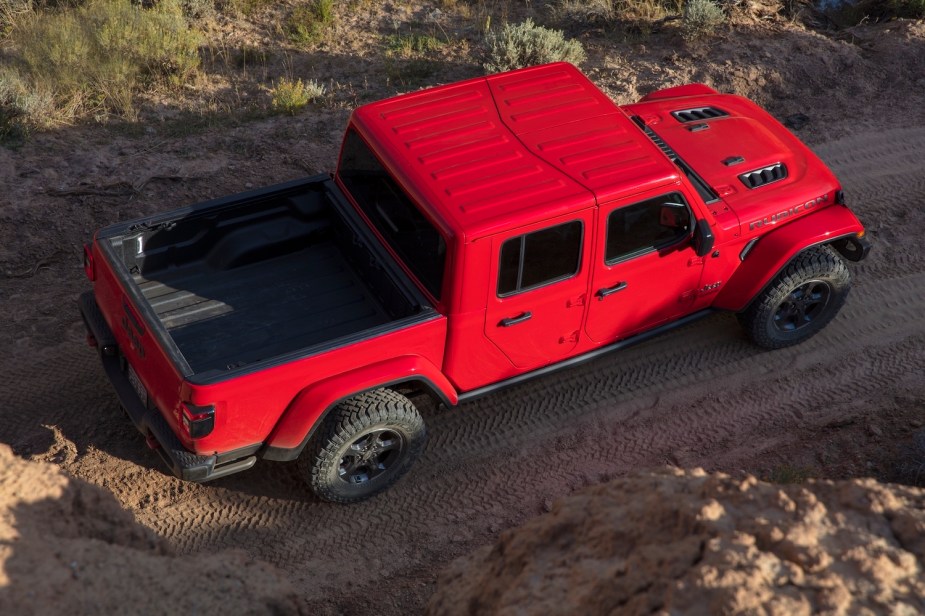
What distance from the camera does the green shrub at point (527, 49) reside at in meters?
9.20

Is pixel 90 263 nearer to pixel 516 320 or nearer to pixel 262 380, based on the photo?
pixel 262 380

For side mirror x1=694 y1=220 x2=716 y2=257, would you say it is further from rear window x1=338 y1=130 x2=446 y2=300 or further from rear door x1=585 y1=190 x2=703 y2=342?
rear window x1=338 y1=130 x2=446 y2=300

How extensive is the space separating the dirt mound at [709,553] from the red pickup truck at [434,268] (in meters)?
1.44

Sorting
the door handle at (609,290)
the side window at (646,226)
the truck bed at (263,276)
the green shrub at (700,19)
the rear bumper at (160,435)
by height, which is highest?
the side window at (646,226)

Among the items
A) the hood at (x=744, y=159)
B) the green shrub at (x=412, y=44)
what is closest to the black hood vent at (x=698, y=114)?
the hood at (x=744, y=159)

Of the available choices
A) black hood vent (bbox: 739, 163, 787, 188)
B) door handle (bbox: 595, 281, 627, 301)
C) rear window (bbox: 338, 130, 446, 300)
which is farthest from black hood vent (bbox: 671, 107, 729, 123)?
rear window (bbox: 338, 130, 446, 300)

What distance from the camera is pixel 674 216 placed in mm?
5723

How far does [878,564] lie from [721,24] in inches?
309

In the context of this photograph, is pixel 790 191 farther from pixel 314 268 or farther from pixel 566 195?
pixel 314 268

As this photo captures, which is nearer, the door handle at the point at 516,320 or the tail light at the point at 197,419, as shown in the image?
the tail light at the point at 197,419

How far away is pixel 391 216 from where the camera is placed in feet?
18.7

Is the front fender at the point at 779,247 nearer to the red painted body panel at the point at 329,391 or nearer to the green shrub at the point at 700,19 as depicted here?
the red painted body panel at the point at 329,391

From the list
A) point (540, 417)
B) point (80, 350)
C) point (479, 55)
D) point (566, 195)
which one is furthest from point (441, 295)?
point (479, 55)

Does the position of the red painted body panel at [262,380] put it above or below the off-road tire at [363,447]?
above
